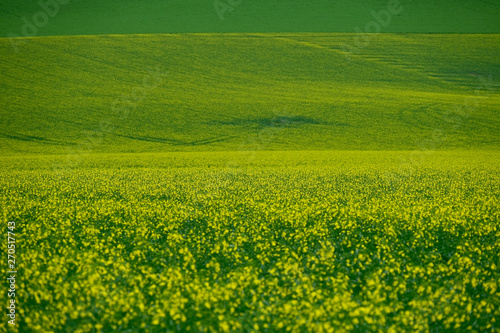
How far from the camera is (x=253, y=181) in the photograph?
2183cm

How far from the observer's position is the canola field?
22.1 feet

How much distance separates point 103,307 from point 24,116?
3899 cm

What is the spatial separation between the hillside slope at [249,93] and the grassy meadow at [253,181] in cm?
29

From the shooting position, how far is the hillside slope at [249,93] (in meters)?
37.5

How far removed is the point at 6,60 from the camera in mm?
50375

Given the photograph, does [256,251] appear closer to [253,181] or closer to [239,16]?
[253,181]

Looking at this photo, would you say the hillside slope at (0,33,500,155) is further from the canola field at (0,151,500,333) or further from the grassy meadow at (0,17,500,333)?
the canola field at (0,151,500,333)

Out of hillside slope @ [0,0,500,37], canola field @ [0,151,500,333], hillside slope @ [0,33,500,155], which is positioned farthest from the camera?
hillside slope @ [0,0,500,37]

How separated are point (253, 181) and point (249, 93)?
26855mm

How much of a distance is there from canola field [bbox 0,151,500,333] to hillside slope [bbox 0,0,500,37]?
49029 millimetres

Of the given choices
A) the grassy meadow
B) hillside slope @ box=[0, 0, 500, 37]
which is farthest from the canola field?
hillside slope @ box=[0, 0, 500, 37]

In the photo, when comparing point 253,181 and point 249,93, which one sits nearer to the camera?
point 253,181

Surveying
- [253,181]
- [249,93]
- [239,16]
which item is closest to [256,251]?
[253,181]

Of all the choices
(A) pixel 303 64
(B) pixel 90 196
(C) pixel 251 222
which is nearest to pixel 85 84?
(A) pixel 303 64
